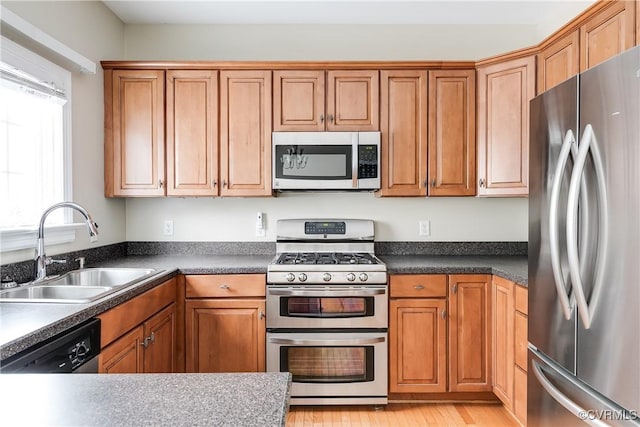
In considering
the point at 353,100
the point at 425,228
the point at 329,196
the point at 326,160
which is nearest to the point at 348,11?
the point at 353,100

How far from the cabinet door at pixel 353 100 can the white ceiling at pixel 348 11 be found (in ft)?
1.62

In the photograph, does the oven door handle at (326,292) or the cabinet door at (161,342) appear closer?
the cabinet door at (161,342)

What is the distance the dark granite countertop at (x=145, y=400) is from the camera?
0.65 m

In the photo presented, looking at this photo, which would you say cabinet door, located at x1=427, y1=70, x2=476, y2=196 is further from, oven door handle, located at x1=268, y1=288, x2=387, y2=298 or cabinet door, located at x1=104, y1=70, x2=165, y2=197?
cabinet door, located at x1=104, y1=70, x2=165, y2=197

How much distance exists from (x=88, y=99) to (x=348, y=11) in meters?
1.86

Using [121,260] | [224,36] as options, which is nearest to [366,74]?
[224,36]

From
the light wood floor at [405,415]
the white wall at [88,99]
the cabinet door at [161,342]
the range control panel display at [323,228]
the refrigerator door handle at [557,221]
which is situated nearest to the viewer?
the refrigerator door handle at [557,221]

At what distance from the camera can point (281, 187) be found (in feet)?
8.96

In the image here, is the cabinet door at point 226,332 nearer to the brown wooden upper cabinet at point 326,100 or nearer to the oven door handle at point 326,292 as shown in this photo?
the oven door handle at point 326,292

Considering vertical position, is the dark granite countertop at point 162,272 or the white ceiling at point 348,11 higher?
the white ceiling at point 348,11

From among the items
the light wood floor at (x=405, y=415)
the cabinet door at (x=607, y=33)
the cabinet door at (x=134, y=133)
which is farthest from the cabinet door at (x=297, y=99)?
the light wood floor at (x=405, y=415)

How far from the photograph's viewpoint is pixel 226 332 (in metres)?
2.48

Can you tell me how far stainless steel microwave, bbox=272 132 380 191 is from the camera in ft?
8.91

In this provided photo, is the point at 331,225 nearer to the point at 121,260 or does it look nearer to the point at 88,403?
the point at 121,260
